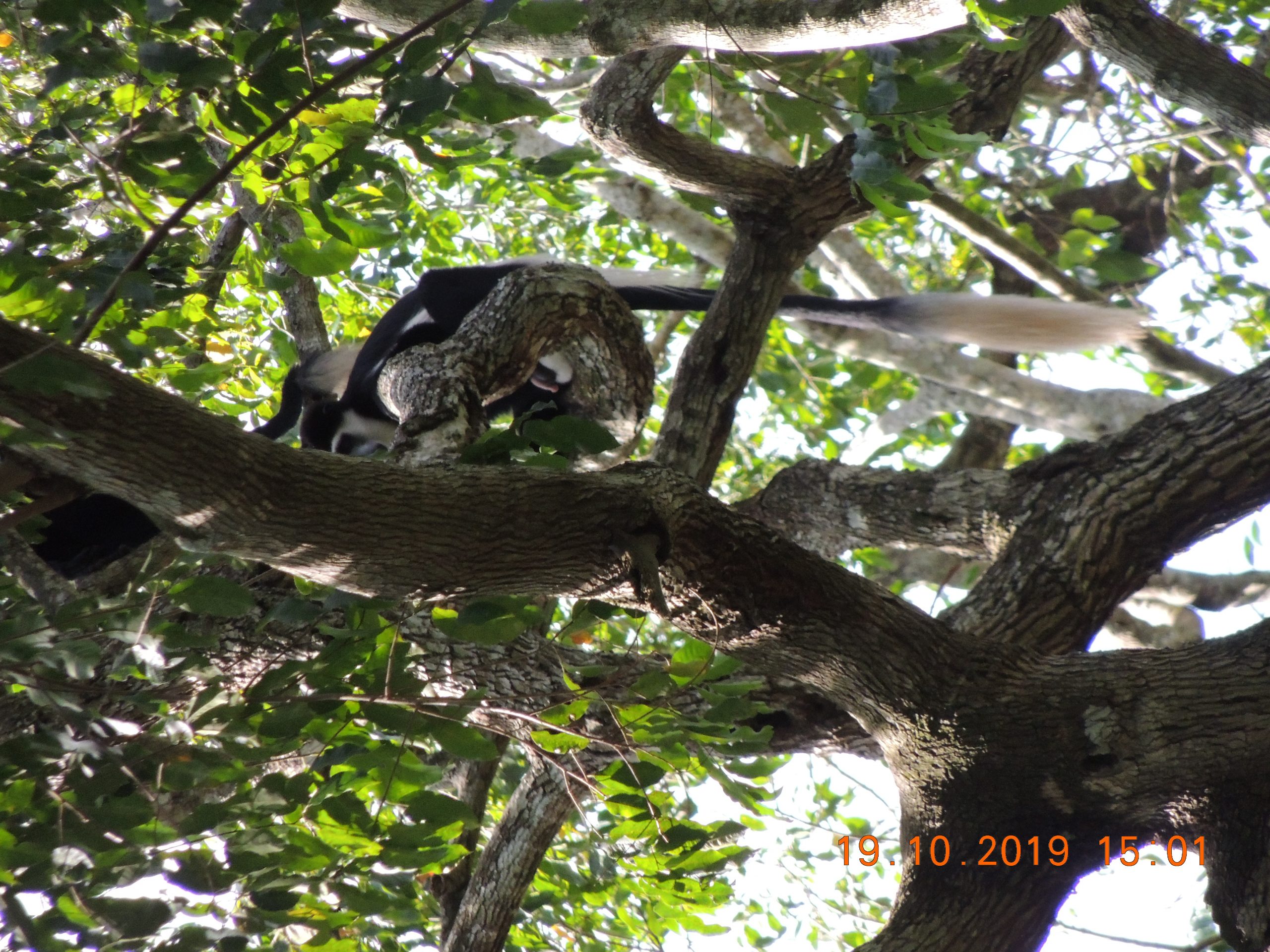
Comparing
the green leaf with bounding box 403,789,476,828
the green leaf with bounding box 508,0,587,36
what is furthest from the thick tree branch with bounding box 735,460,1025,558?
the green leaf with bounding box 508,0,587,36

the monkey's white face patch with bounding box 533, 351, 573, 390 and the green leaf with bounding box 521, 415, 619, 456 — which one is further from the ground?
the monkey's white face patch with bounding box 533, 351, 573, 390

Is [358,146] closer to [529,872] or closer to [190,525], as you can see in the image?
[190,525]

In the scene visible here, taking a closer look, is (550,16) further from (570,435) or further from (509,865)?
(509,865)

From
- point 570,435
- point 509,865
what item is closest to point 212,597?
point 570,435

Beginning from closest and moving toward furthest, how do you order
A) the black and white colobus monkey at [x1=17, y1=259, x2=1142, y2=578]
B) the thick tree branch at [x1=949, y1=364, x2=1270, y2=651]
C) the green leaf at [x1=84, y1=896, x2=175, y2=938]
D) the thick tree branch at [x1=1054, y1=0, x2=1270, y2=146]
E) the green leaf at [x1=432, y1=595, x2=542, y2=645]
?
the green leaf at [x1=84, y1=896, x2=175, y2=938], the green leaf at [x1=432, y1=595, x2=542, y2=645], the thick tree branch at [x1=949, y1=364, x2=1270, y2=651], the thick tree branch at [x1=1054, y1=0, x2=1270, y2=146], the black and white colobus monkey at [x1=17, y1=259, x2=1142, y2=578]

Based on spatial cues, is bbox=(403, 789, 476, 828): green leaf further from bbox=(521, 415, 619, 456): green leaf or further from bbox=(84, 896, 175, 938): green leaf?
bbox=(521, 415, 619, 456): green leaf

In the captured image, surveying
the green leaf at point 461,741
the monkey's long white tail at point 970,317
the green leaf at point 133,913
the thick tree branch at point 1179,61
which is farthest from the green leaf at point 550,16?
the monkey's long white tail at point 970,317

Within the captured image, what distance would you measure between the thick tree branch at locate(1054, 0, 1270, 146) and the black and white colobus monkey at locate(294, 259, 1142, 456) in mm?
660

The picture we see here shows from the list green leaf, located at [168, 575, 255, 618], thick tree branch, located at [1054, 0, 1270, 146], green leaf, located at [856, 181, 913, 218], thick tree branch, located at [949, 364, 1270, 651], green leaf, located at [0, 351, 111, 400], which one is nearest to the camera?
green leaf, located at [0, 351, 111, 400]

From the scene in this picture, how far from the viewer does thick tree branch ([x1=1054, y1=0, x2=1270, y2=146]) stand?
1813 mm

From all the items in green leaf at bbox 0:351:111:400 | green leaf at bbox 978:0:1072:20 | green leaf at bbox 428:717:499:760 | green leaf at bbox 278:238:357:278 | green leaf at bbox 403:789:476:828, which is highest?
green leaf at bbox 978:0:1072:20

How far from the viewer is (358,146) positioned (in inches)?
49.1

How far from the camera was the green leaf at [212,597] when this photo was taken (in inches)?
41.6
